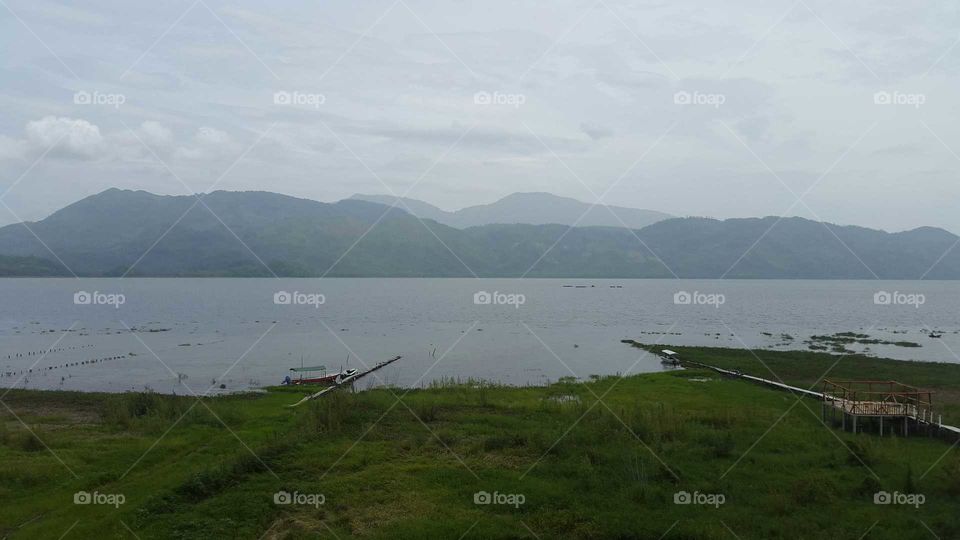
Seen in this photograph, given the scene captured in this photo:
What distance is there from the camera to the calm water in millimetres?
44531

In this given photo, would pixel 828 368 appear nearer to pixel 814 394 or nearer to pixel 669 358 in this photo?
pixel 669 358

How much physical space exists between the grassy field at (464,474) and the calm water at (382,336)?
16588mm

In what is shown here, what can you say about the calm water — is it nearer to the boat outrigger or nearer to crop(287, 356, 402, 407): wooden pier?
crop(287, 356, 402, 407): wooden pier

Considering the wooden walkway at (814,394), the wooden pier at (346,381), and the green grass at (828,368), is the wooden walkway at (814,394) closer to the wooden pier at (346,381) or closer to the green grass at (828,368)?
the green grass at (828,368)

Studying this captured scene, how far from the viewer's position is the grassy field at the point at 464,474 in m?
13.2

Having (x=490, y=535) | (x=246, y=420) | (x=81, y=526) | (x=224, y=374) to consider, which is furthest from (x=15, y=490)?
(x=224, y=374)

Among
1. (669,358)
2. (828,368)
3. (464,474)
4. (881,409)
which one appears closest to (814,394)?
(881,409)

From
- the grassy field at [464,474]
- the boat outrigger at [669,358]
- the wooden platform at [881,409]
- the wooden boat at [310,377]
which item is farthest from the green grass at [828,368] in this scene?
the wooden boat at [310,377]

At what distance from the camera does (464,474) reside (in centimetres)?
1623

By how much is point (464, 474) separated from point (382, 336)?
5369cm

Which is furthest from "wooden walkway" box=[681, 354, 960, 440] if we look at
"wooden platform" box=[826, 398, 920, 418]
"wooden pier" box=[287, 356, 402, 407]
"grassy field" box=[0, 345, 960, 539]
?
"wooden pier" box=[287, 356, 402, 407]

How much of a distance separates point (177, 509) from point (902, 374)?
41.1m

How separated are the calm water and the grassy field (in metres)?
16.6

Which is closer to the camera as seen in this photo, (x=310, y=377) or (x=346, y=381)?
(x=346, y=381)
